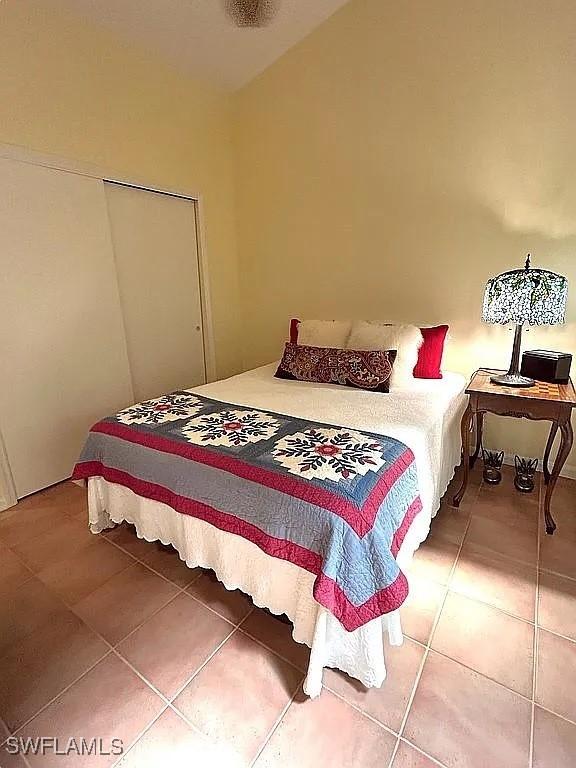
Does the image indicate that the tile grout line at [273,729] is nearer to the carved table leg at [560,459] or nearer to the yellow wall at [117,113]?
the carved table leg at [560,459]

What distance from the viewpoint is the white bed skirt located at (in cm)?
119

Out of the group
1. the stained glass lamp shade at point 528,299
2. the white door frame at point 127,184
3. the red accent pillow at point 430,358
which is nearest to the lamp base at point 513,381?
the stained glass lamp shade at point 528,299

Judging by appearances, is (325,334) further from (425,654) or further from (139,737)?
(139,737)

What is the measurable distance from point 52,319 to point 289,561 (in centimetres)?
204

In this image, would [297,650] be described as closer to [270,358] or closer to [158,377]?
[158,377]

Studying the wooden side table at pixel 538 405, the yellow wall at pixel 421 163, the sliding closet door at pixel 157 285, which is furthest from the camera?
the sliding closet door at pixel 157 285

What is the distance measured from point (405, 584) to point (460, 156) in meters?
2.47

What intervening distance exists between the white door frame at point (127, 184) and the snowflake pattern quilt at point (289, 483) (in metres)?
0.83

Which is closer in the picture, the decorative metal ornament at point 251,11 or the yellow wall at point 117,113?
the yellow wall at point 117,113

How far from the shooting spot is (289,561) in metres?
1.26

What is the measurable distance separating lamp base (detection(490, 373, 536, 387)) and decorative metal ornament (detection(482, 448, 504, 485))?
23.8 inches

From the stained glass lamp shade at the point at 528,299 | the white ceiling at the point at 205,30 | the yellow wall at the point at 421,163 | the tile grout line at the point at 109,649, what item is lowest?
the tile grout line at the point at 109,649

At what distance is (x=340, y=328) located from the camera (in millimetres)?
2641

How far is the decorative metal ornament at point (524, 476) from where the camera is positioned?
2.35 m
